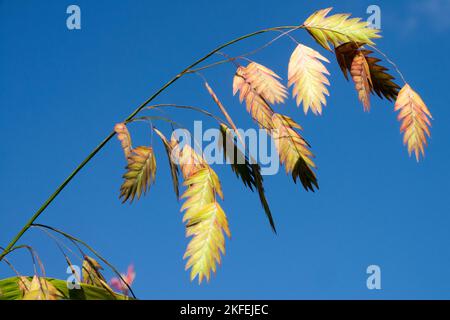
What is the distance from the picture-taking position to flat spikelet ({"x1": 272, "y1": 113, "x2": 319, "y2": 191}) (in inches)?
63.6

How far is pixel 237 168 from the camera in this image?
1.66 metres

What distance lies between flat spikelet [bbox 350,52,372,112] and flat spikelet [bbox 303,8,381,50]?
49 mm

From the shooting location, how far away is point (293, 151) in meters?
1.62

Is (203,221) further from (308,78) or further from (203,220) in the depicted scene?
(308,78)

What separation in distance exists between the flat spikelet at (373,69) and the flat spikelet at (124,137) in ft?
1.90

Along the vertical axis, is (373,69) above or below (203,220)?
above

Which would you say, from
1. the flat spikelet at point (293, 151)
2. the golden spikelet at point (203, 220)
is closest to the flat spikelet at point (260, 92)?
the flat spikelet at point (293, 151)

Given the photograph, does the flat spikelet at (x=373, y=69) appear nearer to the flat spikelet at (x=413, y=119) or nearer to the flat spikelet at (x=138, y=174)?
the flat spikelet at (x=413, y=119)

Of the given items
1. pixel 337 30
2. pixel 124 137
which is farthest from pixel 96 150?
pixel 337 30

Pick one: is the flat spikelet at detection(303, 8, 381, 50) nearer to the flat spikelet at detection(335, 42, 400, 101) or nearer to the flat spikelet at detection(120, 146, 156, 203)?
the flat spikelet at detection(335, 42, 400, 101)

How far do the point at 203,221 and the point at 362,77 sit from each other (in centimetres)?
56
